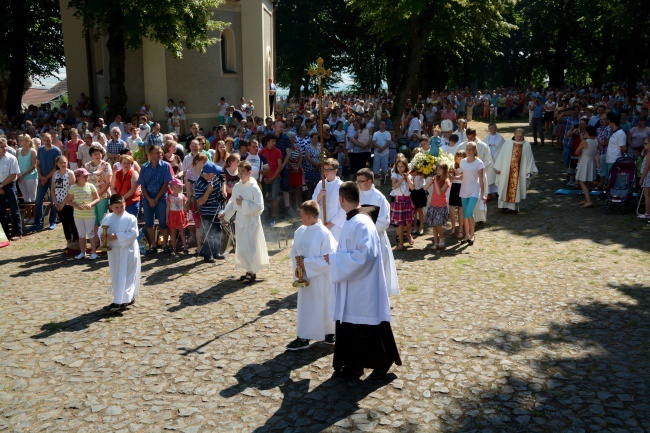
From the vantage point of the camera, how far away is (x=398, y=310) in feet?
28.1

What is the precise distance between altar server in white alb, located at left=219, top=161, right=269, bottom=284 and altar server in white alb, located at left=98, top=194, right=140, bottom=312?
171cm

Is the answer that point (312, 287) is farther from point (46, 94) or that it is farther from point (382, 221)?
point (46, 94)

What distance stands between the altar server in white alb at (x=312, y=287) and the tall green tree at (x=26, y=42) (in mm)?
26718

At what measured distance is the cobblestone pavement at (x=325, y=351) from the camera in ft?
19.1

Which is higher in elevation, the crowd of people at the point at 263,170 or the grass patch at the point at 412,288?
the crowd of people at the point at 263,170

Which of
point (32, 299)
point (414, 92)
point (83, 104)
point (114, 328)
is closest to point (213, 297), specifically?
point (114, 328)

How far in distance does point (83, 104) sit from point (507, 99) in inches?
959

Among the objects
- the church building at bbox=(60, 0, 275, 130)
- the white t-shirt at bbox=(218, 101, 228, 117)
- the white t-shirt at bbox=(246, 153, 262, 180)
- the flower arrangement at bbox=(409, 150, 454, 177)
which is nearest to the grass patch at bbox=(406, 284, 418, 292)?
the flower arrangement at bbox=(409, 150, 454, 177)

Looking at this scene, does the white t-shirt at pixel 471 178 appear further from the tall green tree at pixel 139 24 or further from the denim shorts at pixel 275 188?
the tall green tree at pixel 139 24

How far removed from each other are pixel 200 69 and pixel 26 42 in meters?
11.5

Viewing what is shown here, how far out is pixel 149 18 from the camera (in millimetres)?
21812

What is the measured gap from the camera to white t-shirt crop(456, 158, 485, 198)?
470 inches

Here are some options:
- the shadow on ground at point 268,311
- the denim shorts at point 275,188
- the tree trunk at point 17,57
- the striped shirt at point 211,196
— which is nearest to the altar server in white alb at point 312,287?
the shadow on ground at point 268,311

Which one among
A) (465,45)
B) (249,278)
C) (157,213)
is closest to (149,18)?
(157,213)
